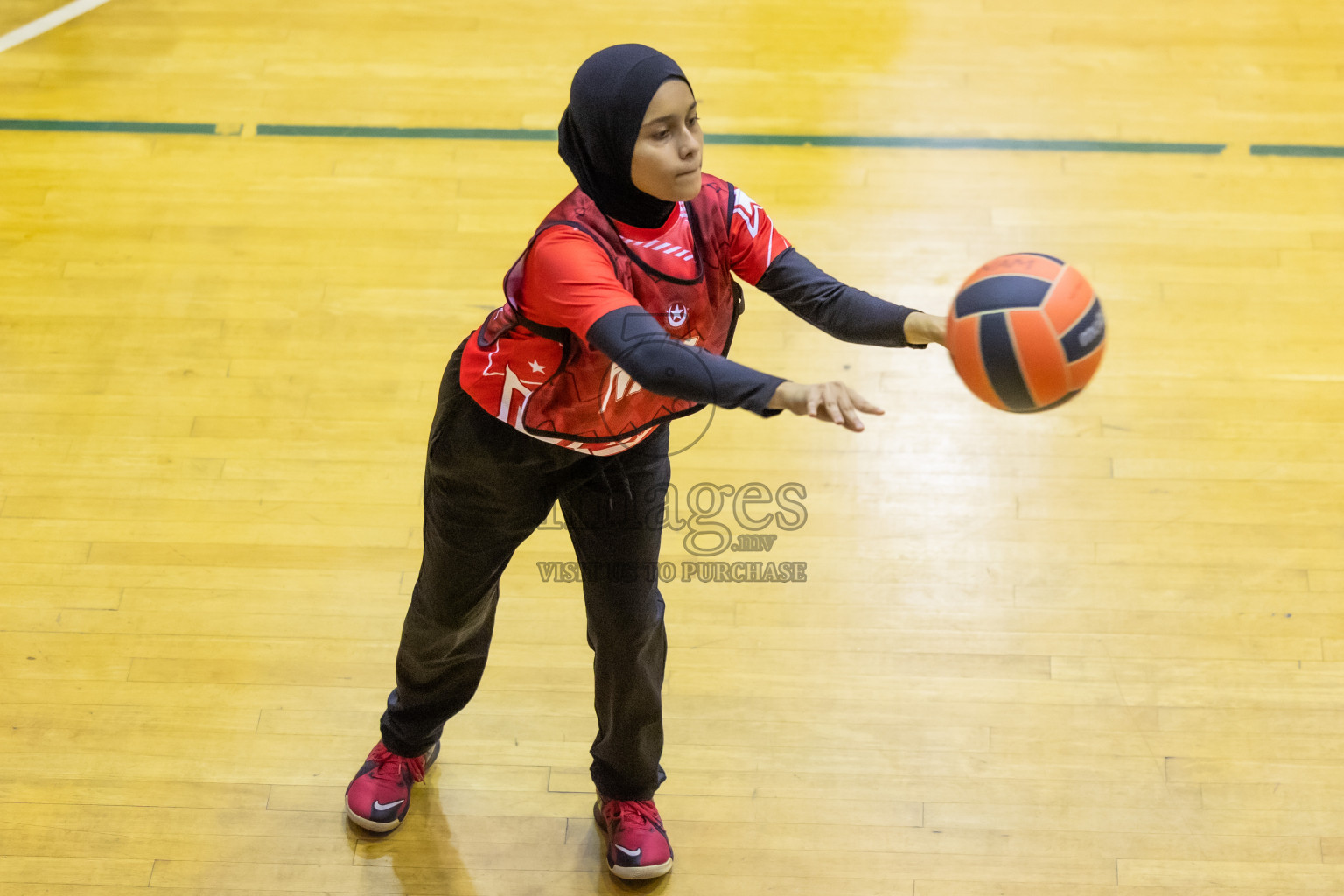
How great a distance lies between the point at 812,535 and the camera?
338 centimetres

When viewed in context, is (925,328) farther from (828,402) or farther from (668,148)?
(668,148)

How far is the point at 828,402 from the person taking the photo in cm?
171

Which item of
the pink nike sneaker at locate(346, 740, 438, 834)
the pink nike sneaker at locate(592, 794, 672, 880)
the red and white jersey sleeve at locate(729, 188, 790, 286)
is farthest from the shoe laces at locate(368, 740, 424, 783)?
the red and white jersey sleeve at locate(729, 188, 790, 286)

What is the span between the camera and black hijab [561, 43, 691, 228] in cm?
192

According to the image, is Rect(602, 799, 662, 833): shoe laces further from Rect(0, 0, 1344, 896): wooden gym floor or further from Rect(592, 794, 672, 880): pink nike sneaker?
Rect(0, 0, 1344, 896): wooden gym floor

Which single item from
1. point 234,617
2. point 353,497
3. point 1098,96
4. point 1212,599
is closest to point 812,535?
point 1212,599

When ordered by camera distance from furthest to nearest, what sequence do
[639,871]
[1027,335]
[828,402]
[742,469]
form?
[742,469], [639,871], [1027,335], [828,402]

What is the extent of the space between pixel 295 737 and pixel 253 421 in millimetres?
1077

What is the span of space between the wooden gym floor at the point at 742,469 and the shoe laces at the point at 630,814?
100 millimetres

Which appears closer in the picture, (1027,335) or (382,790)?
(1027,335)

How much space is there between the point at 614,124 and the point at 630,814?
1546mm

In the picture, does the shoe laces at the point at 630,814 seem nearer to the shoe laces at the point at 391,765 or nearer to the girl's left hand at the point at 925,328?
the shoe laces at the point at 391,765

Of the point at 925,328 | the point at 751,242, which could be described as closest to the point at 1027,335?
the point at 925,328

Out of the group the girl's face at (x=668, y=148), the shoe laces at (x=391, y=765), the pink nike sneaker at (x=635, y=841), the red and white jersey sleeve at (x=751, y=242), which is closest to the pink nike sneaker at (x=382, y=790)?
the shoe laces at (x=391, y=765)
